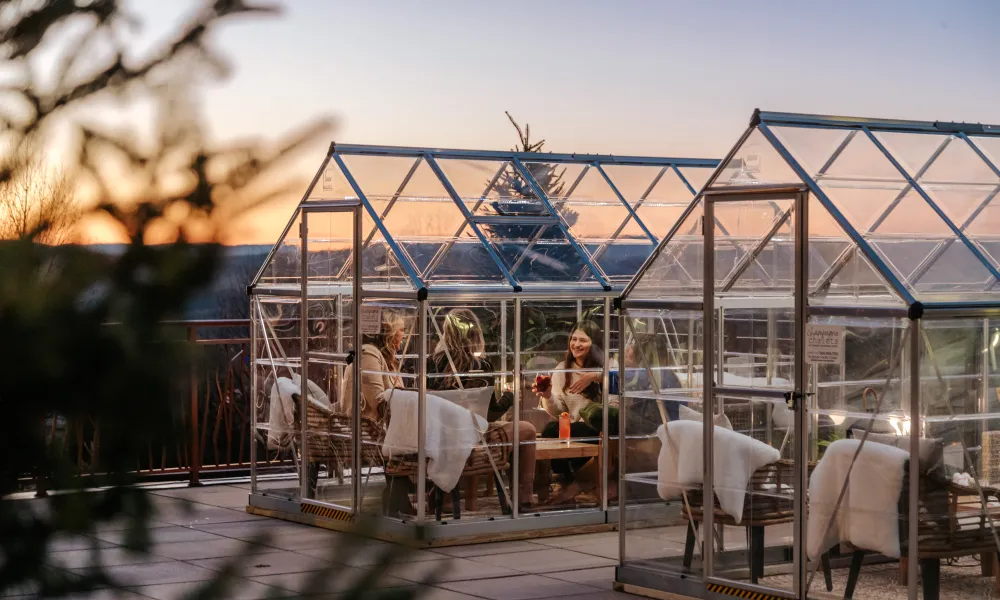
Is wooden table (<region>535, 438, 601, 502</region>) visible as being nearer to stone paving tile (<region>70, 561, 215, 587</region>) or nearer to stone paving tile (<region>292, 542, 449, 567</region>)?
stone paving tile (<region>70, 561, 215, 587</region>)

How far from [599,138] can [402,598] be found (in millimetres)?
13550

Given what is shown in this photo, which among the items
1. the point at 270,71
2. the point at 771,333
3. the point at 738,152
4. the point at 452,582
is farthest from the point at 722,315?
the point at 270,71

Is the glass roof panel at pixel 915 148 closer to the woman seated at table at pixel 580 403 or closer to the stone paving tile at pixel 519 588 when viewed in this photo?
→ the woman seated at table at pixel 580 403

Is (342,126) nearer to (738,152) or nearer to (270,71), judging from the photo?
(270,71)

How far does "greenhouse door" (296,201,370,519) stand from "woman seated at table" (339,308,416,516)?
0.07 meters

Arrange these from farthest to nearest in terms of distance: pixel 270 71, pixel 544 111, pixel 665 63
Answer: pixel 544 111 < pixel 665 63 < pixel 270 71

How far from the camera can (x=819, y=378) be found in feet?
22.2

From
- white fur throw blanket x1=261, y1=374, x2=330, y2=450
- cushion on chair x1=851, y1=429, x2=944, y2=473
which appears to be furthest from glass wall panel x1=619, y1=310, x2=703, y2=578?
white fur throw blanket x1=261, y1=374, x2=330, y2=450

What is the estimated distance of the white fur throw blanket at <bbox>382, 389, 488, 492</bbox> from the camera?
355 inches

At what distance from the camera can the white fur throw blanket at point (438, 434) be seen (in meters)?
9.02

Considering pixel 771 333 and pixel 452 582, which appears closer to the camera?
pixel 771 333

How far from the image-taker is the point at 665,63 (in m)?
14.5

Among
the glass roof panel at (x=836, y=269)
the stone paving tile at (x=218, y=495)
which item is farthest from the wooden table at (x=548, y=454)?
the glass roof panel at (x=836, y=269)

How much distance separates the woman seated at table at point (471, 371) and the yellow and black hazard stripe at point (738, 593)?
101 inches
